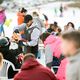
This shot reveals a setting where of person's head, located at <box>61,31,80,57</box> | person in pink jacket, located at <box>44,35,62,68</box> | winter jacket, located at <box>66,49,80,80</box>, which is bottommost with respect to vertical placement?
person in pink jacket, located at <box>44,35,62,68</box>

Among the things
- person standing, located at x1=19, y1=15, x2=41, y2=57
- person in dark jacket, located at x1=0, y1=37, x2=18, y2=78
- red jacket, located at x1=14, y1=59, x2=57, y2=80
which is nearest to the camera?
red jacket, located at x1=14, y1=59, x2=57, y2=80

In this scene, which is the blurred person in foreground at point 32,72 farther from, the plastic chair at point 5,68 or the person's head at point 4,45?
the person's head at point 4,45

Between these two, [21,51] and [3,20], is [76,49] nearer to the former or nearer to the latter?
[21,51]

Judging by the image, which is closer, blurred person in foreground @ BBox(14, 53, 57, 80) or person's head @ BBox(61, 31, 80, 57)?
person's head @ BBox(61, 31, 80, 57)

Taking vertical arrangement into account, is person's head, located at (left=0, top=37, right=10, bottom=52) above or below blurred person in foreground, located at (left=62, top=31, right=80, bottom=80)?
below

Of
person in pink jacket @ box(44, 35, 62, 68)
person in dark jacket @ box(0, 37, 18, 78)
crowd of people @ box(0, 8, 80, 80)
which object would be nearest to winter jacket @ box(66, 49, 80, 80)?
crowd of people @ box(0, 8, 80, 80)

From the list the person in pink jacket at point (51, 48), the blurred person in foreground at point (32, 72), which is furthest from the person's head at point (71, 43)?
the person in pink jacket at point (51, 48)

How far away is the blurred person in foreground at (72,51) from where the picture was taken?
3.36m

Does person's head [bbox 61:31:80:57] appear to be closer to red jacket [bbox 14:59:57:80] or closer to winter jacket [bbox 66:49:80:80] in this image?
winter jacket [bbox 66:49:80:80]

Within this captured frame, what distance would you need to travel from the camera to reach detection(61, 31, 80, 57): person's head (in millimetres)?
3432

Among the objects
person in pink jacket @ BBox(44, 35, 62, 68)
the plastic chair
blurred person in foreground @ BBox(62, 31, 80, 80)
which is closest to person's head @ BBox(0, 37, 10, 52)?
the plastic chair

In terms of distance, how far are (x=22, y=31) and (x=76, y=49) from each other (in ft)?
22.6

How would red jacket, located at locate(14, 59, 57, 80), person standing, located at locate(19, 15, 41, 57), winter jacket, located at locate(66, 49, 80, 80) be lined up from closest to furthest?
winter jacket, located at locate(66, 49, 80, 80)
red jacket, located at locate(14, 59, 57, 80)
person standing, located at locate(19, 15, 41, 57)

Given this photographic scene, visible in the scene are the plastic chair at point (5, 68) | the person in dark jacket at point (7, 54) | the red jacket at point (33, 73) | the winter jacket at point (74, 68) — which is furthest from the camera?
the person in dark jacket at point (7, 54)
